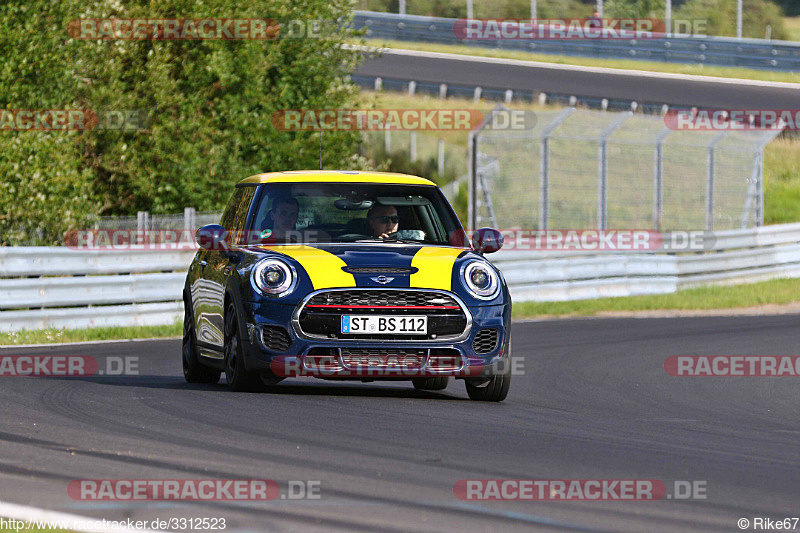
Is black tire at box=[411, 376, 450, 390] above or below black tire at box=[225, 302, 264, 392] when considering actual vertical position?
below

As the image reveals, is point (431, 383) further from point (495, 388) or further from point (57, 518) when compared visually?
point (57, 518)

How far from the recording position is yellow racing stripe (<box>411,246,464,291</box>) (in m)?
9.30

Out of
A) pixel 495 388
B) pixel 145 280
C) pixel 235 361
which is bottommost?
pixel 145 280

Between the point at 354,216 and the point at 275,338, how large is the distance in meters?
1.43

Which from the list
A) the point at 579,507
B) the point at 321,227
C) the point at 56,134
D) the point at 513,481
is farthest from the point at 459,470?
the point at 56,134

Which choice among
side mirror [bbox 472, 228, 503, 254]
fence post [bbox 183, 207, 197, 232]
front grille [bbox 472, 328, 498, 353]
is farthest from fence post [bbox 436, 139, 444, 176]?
front grille [bbox 472, 328, 498, 353]

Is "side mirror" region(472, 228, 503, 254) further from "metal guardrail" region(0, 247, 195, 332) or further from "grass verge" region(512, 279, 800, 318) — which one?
"grass verge" region(512, 279, 800, 318)

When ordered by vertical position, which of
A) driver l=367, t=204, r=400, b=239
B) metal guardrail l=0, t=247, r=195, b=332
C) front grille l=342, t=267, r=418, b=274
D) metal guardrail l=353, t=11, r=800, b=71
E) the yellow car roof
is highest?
metal guardrail l=353, t=11, r=800, b=71

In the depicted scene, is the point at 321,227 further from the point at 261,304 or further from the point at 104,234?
the point at 104,234

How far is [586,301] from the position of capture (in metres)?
22.1

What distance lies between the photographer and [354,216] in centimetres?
1038

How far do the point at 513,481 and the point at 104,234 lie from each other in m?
14.9

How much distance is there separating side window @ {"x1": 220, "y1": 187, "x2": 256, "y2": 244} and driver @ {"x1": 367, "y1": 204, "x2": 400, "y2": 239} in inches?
35.1

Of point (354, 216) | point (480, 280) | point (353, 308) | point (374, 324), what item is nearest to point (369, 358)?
point (374, 324)
